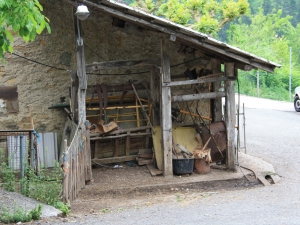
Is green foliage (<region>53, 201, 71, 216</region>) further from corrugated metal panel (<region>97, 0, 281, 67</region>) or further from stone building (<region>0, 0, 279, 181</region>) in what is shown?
corrugated metal panel (<region>97, 0, 281, 67</region>)

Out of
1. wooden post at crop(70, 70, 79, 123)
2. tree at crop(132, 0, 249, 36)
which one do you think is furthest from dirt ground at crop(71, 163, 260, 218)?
tree at crop(132, 0, 249, 36)

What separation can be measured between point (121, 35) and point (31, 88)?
2483 mm

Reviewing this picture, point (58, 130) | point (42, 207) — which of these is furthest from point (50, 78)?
point (42, 207)

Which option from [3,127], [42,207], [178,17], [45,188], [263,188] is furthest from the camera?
[178,17]

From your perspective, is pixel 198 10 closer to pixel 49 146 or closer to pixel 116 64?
pixel 116 64

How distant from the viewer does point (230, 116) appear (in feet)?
34.5

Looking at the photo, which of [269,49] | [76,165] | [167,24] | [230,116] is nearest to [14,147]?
[76,165]

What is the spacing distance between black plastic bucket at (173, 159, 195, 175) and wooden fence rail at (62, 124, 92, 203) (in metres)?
1.86

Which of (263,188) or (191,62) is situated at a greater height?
(191,62)

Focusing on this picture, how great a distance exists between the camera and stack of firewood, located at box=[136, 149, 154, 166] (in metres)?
11.3

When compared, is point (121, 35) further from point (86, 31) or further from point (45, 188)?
point (45, 188)

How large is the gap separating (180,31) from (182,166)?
115 inches

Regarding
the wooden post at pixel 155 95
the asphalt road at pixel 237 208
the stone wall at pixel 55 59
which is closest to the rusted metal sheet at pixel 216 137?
the wooden post at pixel 155 95

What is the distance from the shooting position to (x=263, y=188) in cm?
940
